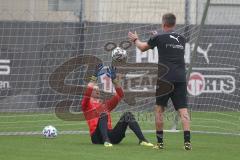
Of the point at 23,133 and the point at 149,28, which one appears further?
the point at 149,28

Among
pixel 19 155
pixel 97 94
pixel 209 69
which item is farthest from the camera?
pixel 209 69

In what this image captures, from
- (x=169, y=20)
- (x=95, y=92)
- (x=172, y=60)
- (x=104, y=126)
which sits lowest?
(x=104, y=126)

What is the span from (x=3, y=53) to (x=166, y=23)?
6.46 m

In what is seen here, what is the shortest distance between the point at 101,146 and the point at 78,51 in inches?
202

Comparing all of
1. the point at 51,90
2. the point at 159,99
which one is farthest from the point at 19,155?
the point at 51,90

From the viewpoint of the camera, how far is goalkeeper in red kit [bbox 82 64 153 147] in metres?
11.3

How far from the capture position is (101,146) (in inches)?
442

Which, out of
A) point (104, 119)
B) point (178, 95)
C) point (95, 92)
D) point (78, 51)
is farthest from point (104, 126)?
point (78, 51)

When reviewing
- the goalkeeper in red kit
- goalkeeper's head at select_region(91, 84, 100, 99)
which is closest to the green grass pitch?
the goalkeeper in red kit

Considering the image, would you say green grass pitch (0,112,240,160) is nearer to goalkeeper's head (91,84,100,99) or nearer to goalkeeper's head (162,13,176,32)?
goalkeeper's head (91,84,100,99)

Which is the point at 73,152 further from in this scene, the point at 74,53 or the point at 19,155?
the point at 74,53

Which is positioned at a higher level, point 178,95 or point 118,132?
point 178,95

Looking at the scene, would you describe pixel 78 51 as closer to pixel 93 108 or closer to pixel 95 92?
pixel 95 92

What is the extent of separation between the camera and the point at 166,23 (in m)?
10.9
